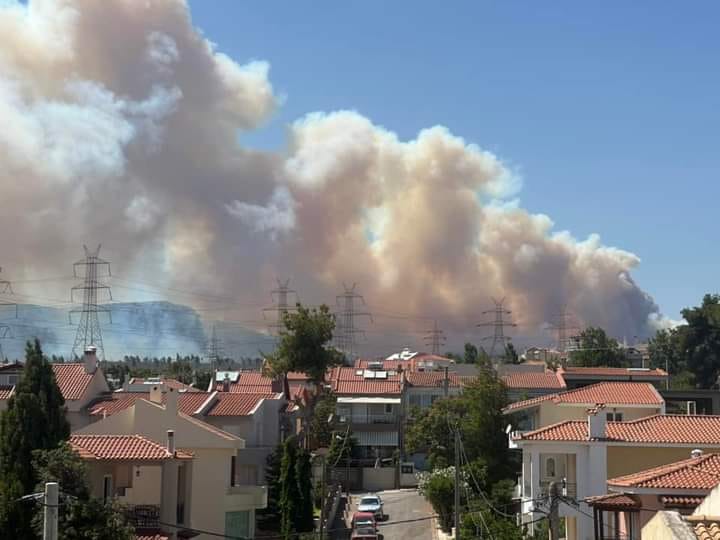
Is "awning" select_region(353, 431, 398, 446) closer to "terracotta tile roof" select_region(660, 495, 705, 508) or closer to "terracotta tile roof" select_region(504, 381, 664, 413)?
"terracotta tile roof" select_region(504, 381, 664, 413)

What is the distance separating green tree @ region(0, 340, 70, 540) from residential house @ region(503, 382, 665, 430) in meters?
35.0

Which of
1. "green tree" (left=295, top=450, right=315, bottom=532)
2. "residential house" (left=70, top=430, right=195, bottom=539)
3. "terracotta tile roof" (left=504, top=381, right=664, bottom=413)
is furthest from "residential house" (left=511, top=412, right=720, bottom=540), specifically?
"terracotta tile roof" (left=504, top=381, right=664, bottom=413)

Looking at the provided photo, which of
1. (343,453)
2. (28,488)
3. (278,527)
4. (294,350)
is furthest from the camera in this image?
(343,453)

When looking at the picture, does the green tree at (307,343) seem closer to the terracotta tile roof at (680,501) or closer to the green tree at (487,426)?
the green tree at (487,426)

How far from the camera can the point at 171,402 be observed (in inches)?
2095

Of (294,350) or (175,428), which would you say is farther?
(294,350)

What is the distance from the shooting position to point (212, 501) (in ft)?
159

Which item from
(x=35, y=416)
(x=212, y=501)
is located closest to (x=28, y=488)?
(x=35, y=416)

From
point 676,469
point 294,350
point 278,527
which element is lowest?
point 278,527

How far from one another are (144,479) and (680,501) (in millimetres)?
20387

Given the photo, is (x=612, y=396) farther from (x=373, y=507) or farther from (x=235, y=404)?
(x=235, y=404)

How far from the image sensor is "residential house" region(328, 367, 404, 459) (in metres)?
102

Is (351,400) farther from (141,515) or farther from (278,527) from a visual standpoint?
(141,515)

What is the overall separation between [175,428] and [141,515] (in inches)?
381
